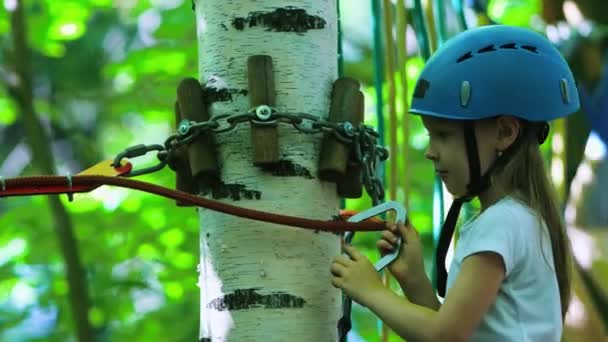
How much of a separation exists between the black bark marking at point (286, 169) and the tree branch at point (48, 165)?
4.88m

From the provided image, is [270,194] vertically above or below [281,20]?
below

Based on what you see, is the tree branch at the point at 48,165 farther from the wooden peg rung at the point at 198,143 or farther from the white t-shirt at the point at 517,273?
the white t-shirt at the point at 517,273

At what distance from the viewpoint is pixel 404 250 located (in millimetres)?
2490

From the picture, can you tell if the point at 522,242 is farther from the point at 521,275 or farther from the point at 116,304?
the point at 116,304

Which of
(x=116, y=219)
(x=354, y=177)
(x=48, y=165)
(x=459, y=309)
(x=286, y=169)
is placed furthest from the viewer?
(x=116, y=219)

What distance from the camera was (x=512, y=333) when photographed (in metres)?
2.30

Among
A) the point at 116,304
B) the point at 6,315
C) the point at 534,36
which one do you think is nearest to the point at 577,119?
the point at 534,36

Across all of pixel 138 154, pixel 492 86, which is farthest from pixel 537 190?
pixel 138 154

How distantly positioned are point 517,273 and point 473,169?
0.25 metres

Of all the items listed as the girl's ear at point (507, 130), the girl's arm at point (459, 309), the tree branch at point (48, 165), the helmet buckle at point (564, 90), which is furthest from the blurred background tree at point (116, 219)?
the girl's arm at point (459, 309)

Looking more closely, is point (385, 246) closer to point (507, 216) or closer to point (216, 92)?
point (507, 216)

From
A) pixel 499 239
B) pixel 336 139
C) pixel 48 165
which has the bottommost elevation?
pixel 499 239

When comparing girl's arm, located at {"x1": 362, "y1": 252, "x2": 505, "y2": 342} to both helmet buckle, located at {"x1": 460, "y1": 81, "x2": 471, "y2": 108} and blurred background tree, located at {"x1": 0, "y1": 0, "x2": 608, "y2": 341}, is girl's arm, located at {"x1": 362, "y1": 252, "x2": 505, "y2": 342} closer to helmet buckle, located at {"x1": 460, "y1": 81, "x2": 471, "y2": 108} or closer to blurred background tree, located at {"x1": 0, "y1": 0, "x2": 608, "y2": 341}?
helmet buckle, located at {"x1": 460, "y1": 81, "x2": 471, "y2": 108}

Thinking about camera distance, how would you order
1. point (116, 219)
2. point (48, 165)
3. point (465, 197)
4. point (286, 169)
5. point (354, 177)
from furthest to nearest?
point (116, 219) → point (48, 165) → point (465, 197) → point (354, 177) → point (286, 169)
